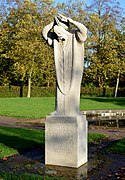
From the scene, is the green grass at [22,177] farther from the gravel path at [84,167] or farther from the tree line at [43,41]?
the tree line at [43,41]

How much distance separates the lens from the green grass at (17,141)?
29.5ft

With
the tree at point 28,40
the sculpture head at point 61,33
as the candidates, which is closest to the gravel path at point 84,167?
the sculpture head at point 61,33

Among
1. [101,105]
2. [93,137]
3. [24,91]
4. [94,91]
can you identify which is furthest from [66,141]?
[94,91]

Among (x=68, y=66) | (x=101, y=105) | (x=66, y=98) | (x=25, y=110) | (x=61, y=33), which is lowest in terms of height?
(x=25, y=110)

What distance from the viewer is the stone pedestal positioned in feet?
23.5

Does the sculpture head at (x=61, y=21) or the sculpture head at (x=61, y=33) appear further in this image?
the sculpture head at (x=61, y=21)

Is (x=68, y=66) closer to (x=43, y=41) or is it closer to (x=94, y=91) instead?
(x=43, y=41)

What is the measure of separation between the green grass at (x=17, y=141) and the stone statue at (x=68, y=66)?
2154mm

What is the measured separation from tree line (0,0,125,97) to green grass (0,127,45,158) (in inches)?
1075

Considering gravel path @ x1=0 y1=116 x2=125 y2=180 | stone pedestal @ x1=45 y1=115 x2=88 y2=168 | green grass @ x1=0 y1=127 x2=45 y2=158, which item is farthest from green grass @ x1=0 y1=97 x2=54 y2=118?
stone pedestal @ x1=45 y1=115 x2=88 y2=168

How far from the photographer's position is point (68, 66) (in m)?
7.38

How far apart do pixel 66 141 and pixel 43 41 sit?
107 feet

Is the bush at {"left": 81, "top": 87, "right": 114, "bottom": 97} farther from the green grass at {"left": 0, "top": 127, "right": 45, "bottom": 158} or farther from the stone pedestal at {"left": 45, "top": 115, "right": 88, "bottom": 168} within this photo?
the stone pedestal at {"left": 45, "top": 115, "right": 88, "bottom": 168}

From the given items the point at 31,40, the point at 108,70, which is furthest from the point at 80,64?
the point at 108,70
